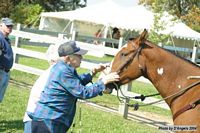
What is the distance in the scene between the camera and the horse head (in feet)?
16.3

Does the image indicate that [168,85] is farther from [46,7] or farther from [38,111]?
[46,7]

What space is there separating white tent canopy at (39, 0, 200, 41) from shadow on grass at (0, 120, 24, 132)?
2079 cm

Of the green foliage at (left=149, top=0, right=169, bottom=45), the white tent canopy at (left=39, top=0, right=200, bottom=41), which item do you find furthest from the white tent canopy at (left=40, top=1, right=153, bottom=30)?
the green foliage at (left=149, top=0, right=169, bottom=45)

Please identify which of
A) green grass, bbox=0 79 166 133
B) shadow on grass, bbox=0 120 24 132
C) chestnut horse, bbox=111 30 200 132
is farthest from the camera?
green grass, bbox=0 79 166 133

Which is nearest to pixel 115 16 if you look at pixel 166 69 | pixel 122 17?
pixel 122 17

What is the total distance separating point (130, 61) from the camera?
5.01 meters

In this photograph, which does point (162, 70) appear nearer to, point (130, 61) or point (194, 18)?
point (130, 61)

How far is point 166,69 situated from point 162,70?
4cm

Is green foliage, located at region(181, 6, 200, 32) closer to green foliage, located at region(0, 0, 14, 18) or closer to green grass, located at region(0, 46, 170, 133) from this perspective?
green foliage, located at region(0, 0, 14, 18)

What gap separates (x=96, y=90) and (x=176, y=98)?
86 centimetres


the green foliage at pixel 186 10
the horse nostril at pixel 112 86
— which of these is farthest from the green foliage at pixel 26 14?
the horse nostril at pixel 112 86

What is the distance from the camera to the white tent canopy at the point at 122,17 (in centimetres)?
3075

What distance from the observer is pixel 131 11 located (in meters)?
32.6

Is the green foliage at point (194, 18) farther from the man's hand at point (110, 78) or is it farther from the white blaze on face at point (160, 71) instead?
the man's hand at point (110, 78)
